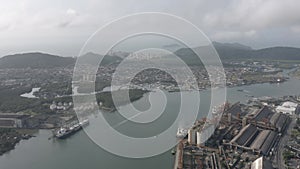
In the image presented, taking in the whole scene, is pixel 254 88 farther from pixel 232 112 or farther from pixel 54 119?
pixel 54 119

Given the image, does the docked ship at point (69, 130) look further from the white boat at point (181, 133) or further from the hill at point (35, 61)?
the hill at point (35, 61)

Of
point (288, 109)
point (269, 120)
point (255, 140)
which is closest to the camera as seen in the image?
point (255, 140)

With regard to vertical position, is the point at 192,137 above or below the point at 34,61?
below

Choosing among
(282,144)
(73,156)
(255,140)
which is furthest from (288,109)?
(73,156)

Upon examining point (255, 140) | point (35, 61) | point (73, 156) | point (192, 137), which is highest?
point (35, 61)

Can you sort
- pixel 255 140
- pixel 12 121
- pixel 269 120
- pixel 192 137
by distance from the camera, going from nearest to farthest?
pixel 192 137 < pixel 255 140 < pixel 269 120 < pixel 12 121

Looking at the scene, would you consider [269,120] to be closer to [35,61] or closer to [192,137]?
[192,137]

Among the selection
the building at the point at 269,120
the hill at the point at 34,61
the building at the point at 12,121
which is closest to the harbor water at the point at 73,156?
the building at the point at 12,121

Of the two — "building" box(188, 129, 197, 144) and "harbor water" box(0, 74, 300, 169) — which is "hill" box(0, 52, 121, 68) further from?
"building" box(188, 129, 197, 144)


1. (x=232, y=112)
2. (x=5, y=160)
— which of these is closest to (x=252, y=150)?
(x=232, y=112)
